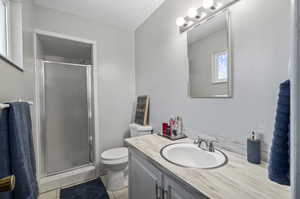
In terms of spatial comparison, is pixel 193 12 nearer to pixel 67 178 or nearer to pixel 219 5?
pixel 219 5

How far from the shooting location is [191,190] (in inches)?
25.5

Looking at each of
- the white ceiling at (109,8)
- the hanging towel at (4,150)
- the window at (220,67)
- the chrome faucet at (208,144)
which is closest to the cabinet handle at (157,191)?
the chrome faucet at (208,144)

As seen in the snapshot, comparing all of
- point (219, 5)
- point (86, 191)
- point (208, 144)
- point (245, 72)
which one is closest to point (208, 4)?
point (219, 5)

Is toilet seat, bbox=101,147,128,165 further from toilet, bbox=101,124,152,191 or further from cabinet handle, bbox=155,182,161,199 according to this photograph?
cabinet handle, bbox=155,182,161,199

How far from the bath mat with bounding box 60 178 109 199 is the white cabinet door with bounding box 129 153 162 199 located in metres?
0.66

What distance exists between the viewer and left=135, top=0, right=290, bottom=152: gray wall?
776 mm

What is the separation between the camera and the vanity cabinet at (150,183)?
732 millimetres

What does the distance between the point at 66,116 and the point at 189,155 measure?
1.91m

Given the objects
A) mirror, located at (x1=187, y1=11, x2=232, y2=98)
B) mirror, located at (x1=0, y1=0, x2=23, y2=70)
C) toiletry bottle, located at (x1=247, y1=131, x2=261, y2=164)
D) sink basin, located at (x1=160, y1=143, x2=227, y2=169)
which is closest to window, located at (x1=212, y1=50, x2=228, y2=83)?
mirror, located at (x1=187, y1=11, x2=232, y2=98)

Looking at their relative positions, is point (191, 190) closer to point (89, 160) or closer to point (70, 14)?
point (89, 160)

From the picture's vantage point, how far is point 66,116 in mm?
2111

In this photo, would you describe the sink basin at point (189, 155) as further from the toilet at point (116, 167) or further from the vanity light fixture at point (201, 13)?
the vanity light fixture at point (201, 13)

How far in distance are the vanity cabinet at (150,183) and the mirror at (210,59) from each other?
71cm

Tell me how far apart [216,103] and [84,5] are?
76.8 inches
